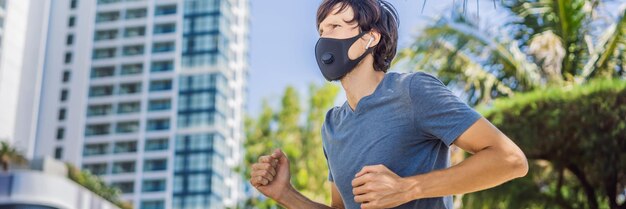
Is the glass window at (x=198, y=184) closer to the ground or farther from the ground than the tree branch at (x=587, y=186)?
farther from the ground

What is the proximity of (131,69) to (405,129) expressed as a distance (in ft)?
261

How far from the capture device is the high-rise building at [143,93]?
2990 inches

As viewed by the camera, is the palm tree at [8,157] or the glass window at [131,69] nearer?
the palm tree at [8,157]

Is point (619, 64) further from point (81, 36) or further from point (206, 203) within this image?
point (81, 36)

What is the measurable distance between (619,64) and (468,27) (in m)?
1.93

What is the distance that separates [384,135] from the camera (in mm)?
1824

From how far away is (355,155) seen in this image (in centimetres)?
188

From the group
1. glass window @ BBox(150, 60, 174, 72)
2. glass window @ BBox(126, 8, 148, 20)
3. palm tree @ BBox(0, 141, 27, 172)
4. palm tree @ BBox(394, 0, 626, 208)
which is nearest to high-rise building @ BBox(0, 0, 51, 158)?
glass window @ BBox(126, 8, 148, 20)

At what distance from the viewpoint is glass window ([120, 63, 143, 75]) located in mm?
79562

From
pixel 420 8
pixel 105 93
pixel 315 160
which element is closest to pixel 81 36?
pixel 105 93

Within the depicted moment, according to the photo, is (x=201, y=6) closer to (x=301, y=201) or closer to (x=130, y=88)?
(x=130, y=88)

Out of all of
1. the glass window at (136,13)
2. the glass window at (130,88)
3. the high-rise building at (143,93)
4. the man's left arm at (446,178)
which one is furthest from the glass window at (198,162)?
the man's left arm at (446,178)

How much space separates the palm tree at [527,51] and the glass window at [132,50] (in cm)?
6968

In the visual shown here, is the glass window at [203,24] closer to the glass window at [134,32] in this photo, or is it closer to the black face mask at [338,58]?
the glass window at [134,32]
